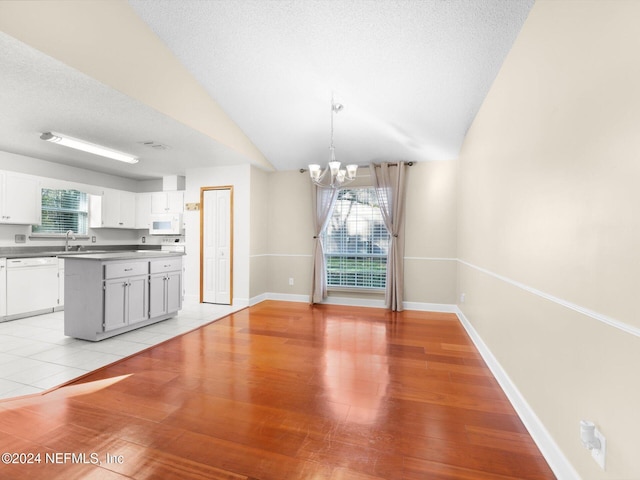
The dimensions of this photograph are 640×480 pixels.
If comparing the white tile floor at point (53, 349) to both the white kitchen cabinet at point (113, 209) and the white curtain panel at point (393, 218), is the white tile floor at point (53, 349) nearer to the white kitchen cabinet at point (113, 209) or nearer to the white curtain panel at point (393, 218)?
the white kitchen cabinet at point (113, 209)

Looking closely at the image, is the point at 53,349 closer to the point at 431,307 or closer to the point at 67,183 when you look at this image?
the point at 67,183

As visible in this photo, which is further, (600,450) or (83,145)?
(83,145)

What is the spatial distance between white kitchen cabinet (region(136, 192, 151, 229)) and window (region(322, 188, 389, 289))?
3.81m

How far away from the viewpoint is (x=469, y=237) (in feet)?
12.9

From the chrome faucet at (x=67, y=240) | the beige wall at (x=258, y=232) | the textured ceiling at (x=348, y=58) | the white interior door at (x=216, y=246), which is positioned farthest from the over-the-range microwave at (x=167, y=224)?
the textured ceiling at (x=348, y=58)

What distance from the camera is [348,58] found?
3.03m

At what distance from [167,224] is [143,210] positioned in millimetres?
802

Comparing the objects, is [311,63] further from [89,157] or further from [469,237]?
[89,157]

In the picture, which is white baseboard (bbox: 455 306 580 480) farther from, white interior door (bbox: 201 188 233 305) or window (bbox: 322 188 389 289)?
white interior door (bbox: 201 188 233 305)

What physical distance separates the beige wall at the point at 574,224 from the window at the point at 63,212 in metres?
6.59

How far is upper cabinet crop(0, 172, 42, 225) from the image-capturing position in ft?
14.1

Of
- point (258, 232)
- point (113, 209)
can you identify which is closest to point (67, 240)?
point (113, 209)

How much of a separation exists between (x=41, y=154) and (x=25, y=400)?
4.10 metres

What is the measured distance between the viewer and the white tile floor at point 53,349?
2523 mm
